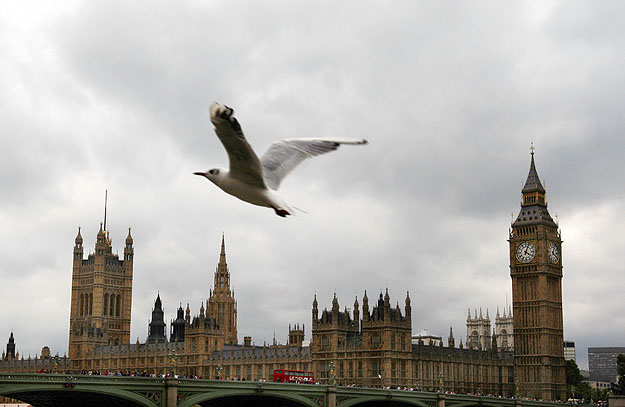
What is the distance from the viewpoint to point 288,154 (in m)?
10.0

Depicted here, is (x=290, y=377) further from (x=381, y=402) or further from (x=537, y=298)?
(x=537, y=298)

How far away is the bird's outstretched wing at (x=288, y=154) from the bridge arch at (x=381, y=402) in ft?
205

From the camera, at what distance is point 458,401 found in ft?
279

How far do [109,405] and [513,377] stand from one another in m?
74.7

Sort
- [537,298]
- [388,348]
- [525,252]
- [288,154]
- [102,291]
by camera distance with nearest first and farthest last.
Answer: [288,154]
[388,348]
[537,298]
[525,252]
[102,291]

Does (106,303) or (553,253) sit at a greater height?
(553,253)

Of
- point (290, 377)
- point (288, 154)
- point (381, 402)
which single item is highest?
point (288, 154)

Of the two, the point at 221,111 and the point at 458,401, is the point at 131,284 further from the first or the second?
the point at 221,111

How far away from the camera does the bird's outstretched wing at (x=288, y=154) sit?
9.67m

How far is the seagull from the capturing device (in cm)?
848

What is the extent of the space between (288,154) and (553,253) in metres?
124

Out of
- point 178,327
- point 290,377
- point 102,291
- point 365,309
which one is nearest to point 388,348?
point 365,309

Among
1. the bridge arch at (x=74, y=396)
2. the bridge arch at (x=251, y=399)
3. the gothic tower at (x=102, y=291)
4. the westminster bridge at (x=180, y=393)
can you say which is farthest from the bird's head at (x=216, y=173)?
the gothic tower at (x=102, y=291)

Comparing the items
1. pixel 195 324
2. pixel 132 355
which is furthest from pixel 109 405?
pixel 132 355
